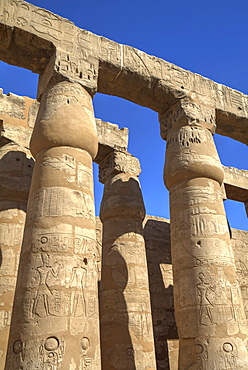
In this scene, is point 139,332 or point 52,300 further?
point 139,332

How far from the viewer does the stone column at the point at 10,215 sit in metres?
7.36

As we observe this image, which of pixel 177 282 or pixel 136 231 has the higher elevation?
pixel 136 231

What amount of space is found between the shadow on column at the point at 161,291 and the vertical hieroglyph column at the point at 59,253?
7.94m

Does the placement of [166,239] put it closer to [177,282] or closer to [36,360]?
[177,282]

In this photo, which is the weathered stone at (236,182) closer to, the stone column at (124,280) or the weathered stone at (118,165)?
the weathered stone at (118,165)

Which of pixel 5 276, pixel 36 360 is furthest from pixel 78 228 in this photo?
pixel 5 276

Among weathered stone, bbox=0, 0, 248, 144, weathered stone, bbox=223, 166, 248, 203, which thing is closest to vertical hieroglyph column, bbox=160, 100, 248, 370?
weathered stone, bbox=0, 0, 248, 144

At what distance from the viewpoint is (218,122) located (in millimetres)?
9062

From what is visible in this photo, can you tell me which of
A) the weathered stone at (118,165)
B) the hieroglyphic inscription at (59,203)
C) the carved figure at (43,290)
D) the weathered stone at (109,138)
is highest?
the weathered stone at (109,138)

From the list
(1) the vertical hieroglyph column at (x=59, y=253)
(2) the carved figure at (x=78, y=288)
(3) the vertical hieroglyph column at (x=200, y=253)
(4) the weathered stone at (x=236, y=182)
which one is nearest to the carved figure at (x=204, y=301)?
(3) the vertical hieroglyph column at (x=200, y=253)

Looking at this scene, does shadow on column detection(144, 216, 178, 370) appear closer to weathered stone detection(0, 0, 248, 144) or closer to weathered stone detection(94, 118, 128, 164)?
weathered stone detection(94, 118, 128, 164)

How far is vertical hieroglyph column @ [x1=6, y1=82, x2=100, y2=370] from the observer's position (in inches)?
167

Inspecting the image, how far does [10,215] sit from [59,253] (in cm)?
383

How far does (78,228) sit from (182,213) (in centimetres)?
256
